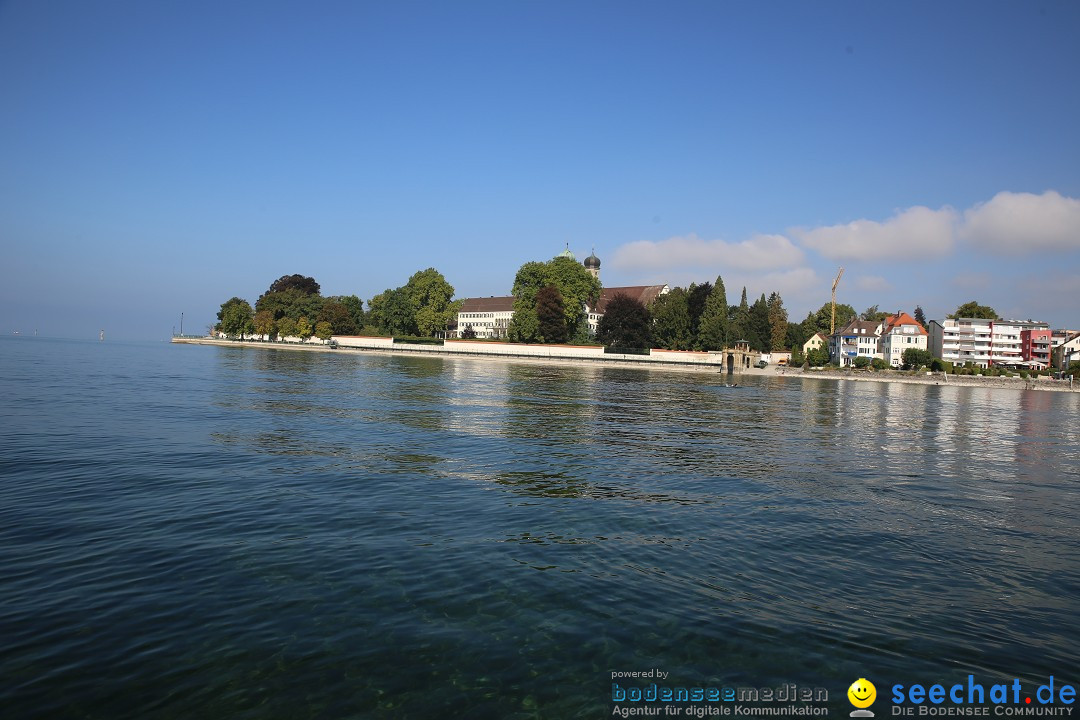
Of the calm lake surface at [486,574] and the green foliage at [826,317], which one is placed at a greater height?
the green foliage at [826,317]

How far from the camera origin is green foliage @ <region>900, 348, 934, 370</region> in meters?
94.5

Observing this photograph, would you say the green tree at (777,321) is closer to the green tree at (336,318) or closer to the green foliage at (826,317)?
the green foliage at (826,317)

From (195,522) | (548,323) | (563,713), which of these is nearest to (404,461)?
(195,522)

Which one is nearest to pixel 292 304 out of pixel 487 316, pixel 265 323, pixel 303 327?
pixel 303 327

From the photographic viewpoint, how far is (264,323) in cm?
14838

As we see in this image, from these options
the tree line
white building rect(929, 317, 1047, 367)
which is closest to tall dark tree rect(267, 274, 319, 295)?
the tree line

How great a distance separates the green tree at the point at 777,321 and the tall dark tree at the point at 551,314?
47578mm

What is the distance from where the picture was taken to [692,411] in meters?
35.7

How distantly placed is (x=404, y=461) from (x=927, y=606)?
40.2 ft

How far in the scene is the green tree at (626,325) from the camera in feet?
350

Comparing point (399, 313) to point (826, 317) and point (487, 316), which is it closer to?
point (487, 316)

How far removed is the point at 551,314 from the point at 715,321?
27.7m

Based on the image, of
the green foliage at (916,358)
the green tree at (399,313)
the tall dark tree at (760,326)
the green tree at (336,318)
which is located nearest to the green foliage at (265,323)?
the green tree at (336,318)

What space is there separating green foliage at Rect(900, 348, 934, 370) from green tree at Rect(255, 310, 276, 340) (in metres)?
129
